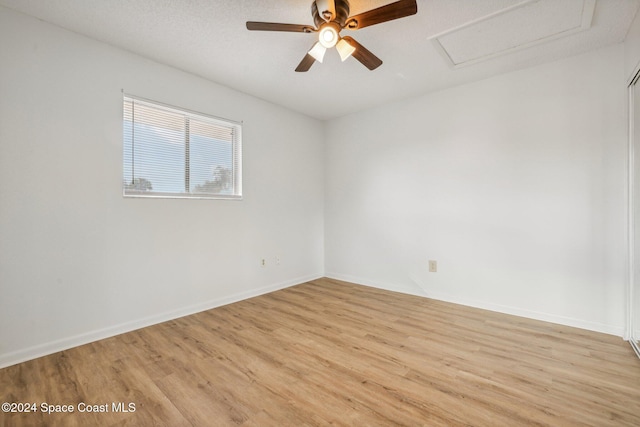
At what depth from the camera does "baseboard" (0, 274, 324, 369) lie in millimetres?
1997

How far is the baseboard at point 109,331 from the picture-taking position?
1997 millimetres

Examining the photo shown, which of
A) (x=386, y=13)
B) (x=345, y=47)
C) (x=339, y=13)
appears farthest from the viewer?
(x=345, y=47)

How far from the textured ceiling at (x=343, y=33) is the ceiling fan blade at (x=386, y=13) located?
24 cm

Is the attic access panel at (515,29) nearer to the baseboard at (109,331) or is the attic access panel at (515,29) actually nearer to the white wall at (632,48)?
the white wall at (632,48)

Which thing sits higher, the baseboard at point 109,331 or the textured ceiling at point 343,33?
the textured ceiling at point 343,33

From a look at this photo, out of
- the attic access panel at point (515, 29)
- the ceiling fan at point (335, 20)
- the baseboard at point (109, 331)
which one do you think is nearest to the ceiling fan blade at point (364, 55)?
the ceiling fan at point (335, 20)

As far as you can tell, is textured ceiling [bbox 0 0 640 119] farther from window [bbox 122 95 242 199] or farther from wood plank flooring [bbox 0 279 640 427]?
wood plank flooring [bbox 0 279 640 427]

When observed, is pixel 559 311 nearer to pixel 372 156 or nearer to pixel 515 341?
pixel 515 341

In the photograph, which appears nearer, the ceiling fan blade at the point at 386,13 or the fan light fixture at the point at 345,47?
the ceiling fan blade at the point at 386,13

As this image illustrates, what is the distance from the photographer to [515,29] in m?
2.21

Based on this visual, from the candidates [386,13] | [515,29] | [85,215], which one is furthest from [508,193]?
[85,215]

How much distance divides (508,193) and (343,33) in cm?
→ 228

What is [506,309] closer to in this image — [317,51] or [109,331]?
[317,51]

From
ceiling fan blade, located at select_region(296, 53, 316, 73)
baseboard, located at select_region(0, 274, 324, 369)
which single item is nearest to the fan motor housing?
ceiling fan blade, located at select_region(296, 53, 316, 73)
